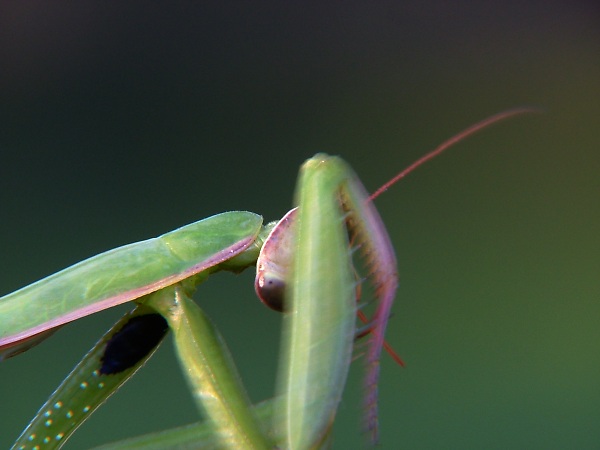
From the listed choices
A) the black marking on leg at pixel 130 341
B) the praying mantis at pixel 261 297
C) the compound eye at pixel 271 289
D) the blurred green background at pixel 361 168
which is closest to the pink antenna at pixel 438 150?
the praying mantis at pixel 261 297

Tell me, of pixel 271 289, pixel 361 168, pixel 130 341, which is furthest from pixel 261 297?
pixel 361 168

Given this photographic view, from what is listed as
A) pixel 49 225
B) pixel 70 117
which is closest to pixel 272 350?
pixel 49 225

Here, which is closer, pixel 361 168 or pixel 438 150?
pixel 438 150

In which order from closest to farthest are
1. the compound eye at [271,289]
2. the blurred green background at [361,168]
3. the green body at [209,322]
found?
1. the green body at [209,322]
2. the compound eye at [271,289]
3. the blurred green background at [361,168]

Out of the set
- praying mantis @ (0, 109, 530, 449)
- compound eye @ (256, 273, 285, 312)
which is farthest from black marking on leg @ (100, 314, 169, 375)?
compound eye @ (256, 273, 285, 312)

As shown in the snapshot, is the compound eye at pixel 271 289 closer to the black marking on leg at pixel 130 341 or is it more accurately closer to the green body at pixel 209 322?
the green body at pixel 209 322

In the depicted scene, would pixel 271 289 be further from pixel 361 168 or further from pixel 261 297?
pixel 361 168

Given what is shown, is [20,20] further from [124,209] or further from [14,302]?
[14,302]
